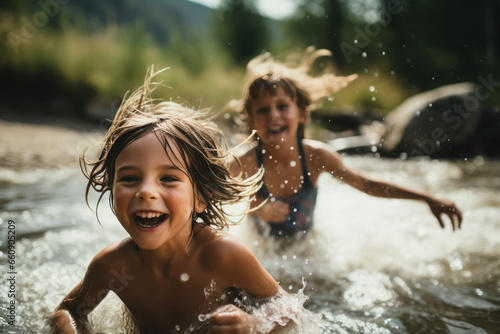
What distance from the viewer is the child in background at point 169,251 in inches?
66.8

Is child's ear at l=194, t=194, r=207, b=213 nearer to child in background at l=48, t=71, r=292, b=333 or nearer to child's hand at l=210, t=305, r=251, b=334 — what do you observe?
child in background at l=48, t=71, r=292, b=333

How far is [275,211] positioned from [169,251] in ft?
4.59

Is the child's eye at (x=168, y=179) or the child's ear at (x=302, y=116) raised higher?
the child's ear at (x=302, y=116)


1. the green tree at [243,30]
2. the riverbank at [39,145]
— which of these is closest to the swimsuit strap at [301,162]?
the riverbank at [39,145]

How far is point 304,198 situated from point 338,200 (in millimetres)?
2086

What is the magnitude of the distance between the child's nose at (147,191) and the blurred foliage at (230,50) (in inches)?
40.9

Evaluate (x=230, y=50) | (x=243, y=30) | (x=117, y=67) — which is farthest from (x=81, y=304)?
(x=243, y=30)

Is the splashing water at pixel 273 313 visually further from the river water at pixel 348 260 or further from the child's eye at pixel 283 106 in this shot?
the child's eye at pixel 283 106

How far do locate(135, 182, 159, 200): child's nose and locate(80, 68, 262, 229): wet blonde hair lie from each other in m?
0.16

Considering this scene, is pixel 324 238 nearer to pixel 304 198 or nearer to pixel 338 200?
pixel 304 198

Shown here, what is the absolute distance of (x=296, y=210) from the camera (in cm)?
323

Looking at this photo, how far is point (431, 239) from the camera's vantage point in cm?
366

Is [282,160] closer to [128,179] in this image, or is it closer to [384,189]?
[384,189]

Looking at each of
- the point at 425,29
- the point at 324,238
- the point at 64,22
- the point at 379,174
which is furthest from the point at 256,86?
the point at 425,29
